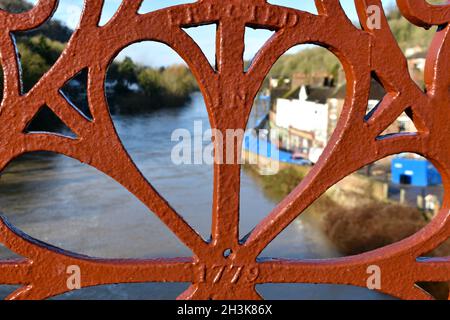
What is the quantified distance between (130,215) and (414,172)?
1056cm

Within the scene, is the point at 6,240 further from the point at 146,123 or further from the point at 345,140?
the point at 146,123

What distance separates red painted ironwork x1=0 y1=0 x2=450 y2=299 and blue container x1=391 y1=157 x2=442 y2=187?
18.8m

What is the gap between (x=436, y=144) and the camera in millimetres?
1680


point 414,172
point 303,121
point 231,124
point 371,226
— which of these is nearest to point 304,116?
point 303,121

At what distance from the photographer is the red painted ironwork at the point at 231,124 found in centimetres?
152

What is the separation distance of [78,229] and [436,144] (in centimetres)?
1479

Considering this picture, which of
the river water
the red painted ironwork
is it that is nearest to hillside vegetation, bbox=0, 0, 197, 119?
the river water

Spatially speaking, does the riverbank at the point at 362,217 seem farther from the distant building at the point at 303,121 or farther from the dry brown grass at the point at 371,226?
the distant building at the point at 303,121

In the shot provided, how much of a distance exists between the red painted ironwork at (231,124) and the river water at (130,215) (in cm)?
1080

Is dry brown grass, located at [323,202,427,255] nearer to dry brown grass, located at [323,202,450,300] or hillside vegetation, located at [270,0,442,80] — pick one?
dry brown grass, located at [323,202,450,300]

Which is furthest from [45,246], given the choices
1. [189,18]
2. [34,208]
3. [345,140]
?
[34,208]

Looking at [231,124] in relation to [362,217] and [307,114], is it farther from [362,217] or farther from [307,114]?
[307,114]

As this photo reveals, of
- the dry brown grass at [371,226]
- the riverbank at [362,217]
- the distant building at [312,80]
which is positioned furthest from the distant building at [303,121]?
the dry brown grass at [371,226]

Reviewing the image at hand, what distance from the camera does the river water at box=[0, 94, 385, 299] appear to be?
43.4 ft
